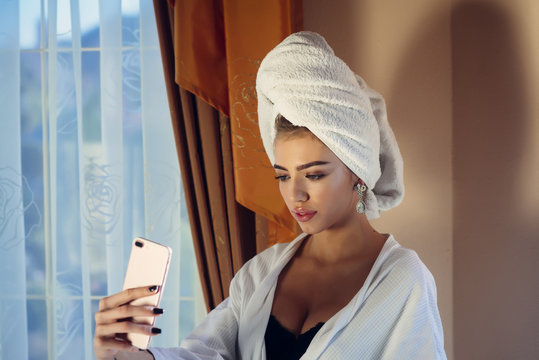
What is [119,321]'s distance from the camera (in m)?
1.05

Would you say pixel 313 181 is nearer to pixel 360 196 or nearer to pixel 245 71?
pixel 360 196

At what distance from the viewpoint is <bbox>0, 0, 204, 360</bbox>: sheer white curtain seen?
5.67 ft

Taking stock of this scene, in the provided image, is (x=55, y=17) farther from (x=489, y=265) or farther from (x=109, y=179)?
(x=489, y=265)

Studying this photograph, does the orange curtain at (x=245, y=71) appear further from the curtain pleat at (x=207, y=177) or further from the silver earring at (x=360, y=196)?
the silver earring at (x=360, y=196)

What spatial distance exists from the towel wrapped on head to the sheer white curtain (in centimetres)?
70

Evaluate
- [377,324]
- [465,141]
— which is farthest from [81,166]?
[465,141]

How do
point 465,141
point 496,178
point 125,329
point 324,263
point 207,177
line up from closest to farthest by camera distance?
1. point 125,329
2. point 324,263
3. point 496,178
4. point 465,141
5. point 207,177

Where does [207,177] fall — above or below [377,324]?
above

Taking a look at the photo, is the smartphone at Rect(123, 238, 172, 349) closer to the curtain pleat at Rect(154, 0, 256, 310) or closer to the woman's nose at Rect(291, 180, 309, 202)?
the woman's nose at Rect(291, 180, 309, 202)

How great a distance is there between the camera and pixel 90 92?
1757 mm

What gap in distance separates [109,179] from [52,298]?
47cm

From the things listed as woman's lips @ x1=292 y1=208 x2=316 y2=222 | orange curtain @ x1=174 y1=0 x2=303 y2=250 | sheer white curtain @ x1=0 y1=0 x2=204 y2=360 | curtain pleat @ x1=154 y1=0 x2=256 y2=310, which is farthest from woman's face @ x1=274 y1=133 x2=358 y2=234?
sheer white curtain @ x1=0 y1=0 x2=204 y2=360

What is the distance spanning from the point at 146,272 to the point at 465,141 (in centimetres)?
103

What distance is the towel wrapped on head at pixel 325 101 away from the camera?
1083mm
